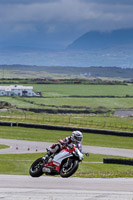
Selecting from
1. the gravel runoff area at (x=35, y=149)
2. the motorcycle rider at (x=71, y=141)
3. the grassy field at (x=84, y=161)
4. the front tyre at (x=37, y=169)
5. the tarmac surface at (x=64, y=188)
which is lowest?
the gravel runoff area at (x=35, y=149)

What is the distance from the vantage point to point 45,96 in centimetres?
18638

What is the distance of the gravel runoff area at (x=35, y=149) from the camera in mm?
69688

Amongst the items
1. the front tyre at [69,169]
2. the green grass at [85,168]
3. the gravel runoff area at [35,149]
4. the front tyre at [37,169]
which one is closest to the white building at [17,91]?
the gravel runoff area at [35,149]

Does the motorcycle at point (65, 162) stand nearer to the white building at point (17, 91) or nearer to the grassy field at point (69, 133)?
the grassy field at point (69, 133)

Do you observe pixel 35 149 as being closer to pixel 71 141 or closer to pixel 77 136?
pixel 71 141

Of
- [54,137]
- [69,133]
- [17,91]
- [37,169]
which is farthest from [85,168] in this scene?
[17,91]

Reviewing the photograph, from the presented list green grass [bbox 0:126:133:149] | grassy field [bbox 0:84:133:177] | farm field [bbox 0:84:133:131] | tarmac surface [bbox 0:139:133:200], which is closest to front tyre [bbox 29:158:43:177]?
tarmac surface [bbox 0:139:133:200]

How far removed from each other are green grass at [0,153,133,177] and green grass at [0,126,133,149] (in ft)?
53.8

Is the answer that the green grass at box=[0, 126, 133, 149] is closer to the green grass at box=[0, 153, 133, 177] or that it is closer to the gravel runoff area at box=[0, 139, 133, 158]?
the gravel runoff area at box=[0, 139, 133, 158]

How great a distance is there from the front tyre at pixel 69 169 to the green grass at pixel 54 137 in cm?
5170

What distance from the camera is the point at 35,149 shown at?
235ft

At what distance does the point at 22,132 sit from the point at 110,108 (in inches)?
2941

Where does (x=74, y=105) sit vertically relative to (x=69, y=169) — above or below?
below

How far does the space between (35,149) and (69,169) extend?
151ft
